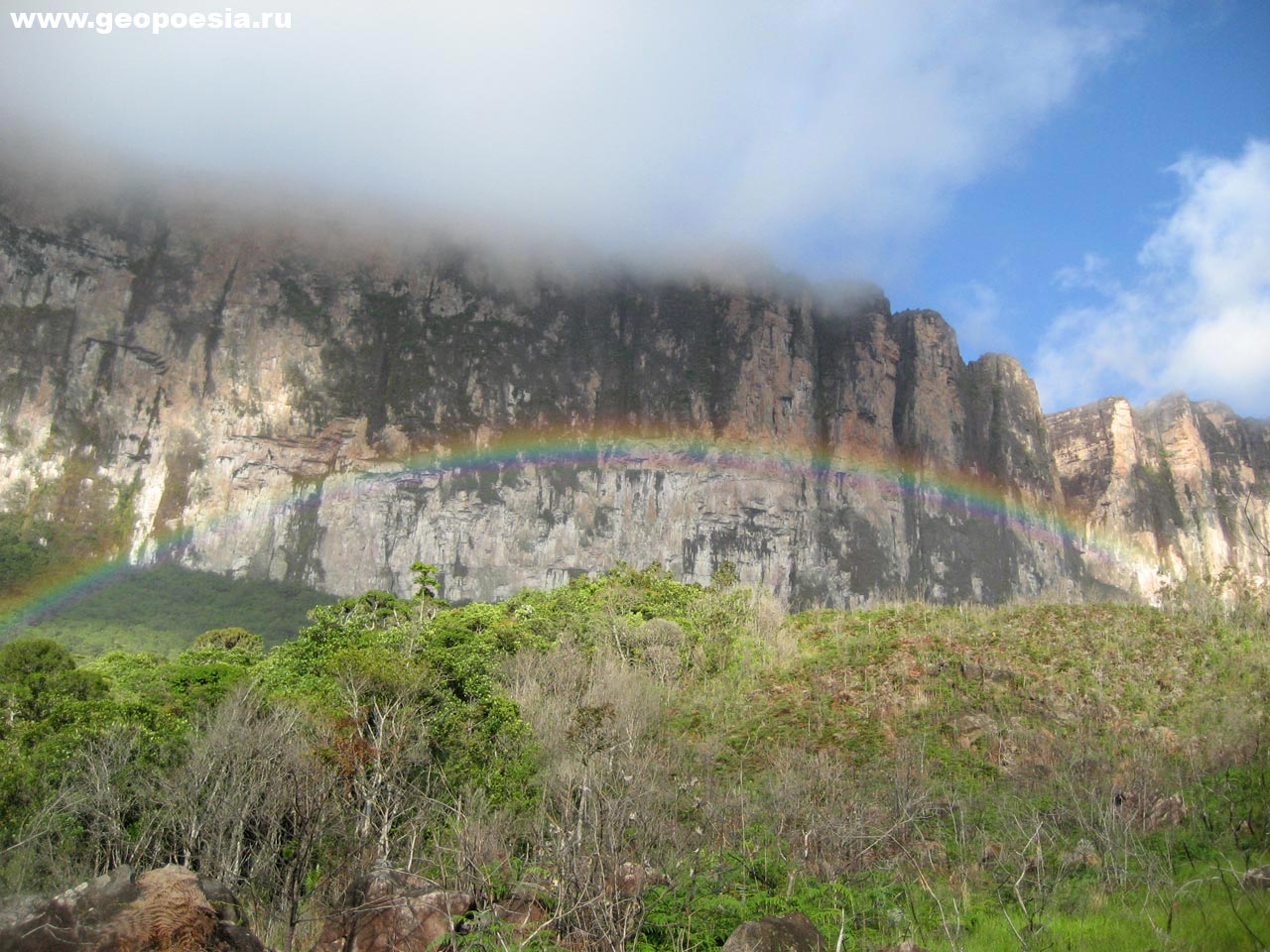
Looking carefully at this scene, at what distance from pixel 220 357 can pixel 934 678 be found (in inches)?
4248

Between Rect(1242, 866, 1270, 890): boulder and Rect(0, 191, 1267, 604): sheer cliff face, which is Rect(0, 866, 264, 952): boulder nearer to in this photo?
Rect(1242, 866, 1270, 890): boulder

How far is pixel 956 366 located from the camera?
144375 mm

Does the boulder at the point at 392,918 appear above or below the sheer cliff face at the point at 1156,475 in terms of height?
below

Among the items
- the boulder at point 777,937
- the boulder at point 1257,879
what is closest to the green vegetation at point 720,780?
the boulder at point 1257,879

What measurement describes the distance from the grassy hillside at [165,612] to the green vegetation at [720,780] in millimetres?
48043

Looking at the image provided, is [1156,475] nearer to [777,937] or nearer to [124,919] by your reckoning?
[777,937]

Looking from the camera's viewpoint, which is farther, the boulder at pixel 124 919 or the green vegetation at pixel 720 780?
the green vegetation at pixel 720 780

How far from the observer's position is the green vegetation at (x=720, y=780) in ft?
45.4

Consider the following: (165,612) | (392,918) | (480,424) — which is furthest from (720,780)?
(480,424)

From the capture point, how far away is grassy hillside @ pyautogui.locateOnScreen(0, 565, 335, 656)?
7638 cm

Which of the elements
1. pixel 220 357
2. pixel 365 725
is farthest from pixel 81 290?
pixel 365 725

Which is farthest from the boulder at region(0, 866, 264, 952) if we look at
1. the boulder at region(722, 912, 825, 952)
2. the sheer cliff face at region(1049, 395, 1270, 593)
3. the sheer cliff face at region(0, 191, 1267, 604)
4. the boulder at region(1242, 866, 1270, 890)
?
the sheer cliff face at region(1049, 395, 1270, 593)

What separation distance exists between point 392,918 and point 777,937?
16.1 feet

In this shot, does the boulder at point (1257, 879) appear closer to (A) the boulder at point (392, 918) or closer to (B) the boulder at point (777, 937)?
(B) the boulder at point (777, 937)
